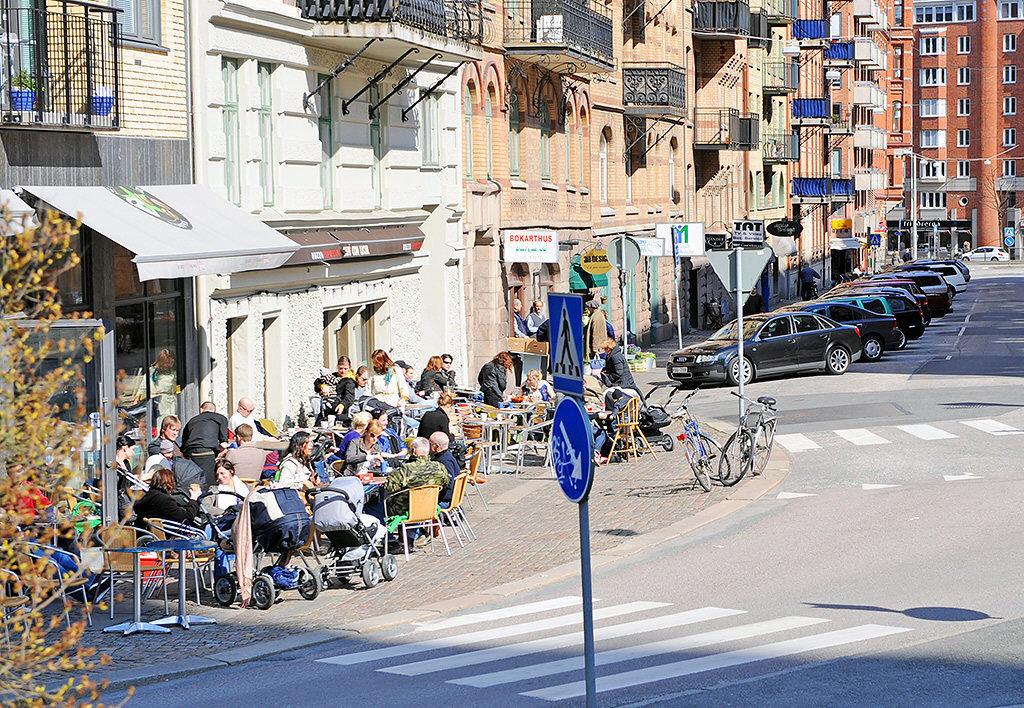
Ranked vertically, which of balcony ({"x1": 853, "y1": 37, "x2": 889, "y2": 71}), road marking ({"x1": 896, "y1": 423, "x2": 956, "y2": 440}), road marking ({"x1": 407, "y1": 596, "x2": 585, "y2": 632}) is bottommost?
road marking ({"x1": 407, "y1": 596, "x2": 585, "y2": 632})

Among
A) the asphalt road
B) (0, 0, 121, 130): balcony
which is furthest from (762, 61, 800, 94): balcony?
(0, 0, 121, 130): balcony

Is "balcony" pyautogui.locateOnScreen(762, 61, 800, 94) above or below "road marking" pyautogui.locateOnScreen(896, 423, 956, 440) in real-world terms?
above

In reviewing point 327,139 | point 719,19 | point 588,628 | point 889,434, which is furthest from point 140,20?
point 719,19

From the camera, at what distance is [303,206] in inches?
989

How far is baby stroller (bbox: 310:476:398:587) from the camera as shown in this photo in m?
15.2

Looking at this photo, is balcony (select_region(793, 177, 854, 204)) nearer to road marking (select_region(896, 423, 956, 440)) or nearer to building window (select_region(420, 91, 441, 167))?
building window (select_region(420, 91, 441, 167))

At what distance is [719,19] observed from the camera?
2194 inches

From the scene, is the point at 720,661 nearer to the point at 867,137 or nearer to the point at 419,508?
the point at 419,508

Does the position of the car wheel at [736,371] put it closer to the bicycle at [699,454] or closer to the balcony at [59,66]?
the bicycle at [699,454]

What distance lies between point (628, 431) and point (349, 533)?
30.5 feet

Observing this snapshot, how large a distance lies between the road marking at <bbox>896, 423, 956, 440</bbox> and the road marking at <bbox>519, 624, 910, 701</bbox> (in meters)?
12.9

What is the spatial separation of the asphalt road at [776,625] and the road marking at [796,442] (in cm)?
184

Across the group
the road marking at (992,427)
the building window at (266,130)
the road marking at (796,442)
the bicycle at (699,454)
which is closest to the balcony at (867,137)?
the road marking at (992,427)

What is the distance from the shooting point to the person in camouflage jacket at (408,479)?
1658 cm
